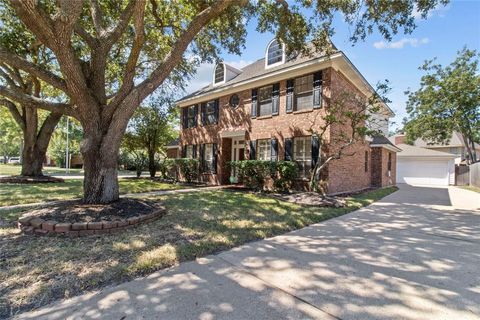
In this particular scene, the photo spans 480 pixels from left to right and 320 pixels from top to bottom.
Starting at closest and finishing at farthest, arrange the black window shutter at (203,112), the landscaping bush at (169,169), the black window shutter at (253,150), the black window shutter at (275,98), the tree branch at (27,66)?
1. the tree branch at (27,66)
2. the black window shutter at (275,98)
3. the black window shutter at (253,150)
4. the black window shutter at (203,112)
5. the landscaping bush at (169,169)

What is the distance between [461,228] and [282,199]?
4.83 m

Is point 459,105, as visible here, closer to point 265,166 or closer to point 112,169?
point 265,166

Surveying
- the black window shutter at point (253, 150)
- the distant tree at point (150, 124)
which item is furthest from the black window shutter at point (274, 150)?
the distant tree at point (150, 124)

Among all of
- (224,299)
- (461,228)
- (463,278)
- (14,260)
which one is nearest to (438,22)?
(461,228)

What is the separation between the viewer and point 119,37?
247 inches

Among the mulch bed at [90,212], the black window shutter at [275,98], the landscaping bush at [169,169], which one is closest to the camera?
the mulch bed at [90,212]

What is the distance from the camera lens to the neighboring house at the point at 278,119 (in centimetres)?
1030

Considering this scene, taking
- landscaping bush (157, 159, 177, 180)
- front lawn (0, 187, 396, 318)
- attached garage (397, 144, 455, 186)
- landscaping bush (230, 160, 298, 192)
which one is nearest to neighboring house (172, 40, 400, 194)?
landscaping bush (230, 160, 298, 192)

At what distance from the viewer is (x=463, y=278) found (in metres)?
3.12

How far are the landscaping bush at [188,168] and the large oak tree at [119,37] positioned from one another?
673 cm

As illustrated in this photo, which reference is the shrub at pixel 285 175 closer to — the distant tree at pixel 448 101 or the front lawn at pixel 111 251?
the front lawn at pixel 111 251

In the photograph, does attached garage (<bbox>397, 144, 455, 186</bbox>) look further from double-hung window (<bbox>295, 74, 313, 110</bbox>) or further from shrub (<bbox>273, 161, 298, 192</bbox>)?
shrub (<bbox>273, 161, 298, 192</bbox>)

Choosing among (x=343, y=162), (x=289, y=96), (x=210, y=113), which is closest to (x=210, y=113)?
(x=210, y=113)

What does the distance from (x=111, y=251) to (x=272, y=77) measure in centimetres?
1006
